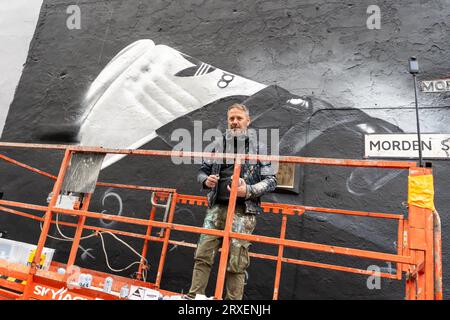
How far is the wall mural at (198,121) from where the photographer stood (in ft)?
14.6

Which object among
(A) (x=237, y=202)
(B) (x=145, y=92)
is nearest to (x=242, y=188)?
(A) (x=237, y=202)

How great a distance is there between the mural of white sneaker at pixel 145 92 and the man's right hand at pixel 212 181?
2720 millimetres

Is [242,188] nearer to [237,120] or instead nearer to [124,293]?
[237,120]

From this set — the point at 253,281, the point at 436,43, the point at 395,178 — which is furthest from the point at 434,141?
the point at 253,281

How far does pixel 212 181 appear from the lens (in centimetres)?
301

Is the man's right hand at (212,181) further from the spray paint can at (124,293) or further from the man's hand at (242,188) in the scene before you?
the spray paint can at (124,293)

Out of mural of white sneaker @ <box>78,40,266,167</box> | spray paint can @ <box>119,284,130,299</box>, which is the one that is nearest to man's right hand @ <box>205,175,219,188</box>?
spray paint can @ <box>119,284,130,299</box>

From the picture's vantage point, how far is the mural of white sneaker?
5.66m

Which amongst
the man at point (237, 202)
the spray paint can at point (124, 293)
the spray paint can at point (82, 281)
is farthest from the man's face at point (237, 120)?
the spray paint can at point (82, 281)

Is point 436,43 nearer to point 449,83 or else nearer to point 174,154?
point 449,83

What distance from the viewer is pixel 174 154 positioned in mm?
2867

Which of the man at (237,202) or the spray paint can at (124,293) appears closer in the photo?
the spray paint can at (124,293)

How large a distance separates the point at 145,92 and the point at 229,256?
3864 millimetres

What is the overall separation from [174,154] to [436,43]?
4175 millimetres
